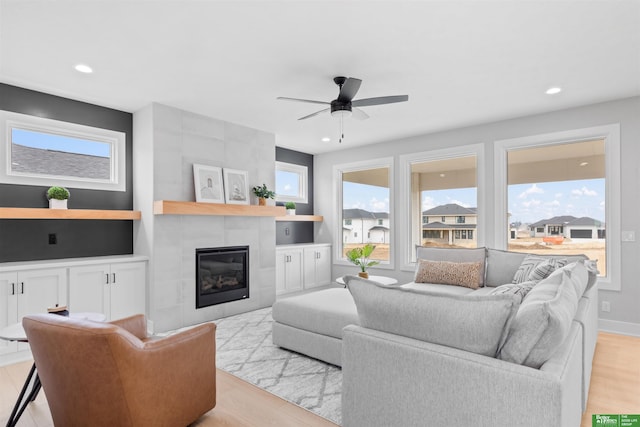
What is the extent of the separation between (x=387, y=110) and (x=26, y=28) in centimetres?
345

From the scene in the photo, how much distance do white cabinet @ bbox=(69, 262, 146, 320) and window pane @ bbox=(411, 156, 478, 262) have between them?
3996 millimetres

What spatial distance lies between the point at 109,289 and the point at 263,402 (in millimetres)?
2305

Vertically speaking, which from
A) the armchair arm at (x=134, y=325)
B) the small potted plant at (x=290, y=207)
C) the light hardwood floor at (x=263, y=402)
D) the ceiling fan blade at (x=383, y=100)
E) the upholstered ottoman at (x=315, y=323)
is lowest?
the light hardwood floor at (x=263, y=402)

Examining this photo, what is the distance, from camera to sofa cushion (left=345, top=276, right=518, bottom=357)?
1470 mm

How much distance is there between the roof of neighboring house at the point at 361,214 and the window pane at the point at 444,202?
23.7 inches

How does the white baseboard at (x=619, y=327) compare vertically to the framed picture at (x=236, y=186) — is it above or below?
below

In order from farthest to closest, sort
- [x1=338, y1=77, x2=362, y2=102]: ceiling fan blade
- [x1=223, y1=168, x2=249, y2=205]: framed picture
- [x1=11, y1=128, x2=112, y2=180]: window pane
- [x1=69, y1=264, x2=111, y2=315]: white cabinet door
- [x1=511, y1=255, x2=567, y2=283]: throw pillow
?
1. [x1=223, y1=168, x2=249, y2=205]: framed picture
2. [x1=11, y1=128, x2=112, y2=180]: window pane
3. [x1=69, y1=264, x2=111, y2=315]: white cabinet door
4. [x1=511, y1=255, x2=567, y2=283]: throw pillow
5. [x1=338, y1=77, x2=362, y2=102]: ceiling fan blade

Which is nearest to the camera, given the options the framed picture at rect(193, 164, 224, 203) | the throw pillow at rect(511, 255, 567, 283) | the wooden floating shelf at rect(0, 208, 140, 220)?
the throw pillow at rect(511, 255, 567, 283)

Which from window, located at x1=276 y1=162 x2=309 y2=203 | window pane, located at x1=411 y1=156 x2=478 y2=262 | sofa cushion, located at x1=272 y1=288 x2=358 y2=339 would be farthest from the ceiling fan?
window, located at x1=276 y1=162 x2=309 y2=203

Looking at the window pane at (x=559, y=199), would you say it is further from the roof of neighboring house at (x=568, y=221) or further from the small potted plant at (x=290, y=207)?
the small potted plant at (x=290, y=207)

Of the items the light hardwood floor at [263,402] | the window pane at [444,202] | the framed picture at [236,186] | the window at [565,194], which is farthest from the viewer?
the window pane at [444,202]

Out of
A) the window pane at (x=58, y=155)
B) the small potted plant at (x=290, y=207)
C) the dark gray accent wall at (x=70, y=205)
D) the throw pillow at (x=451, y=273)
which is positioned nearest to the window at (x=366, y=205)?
the small potted plant at (x=290, y=207)

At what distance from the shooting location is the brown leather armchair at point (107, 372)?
1683 millimetres

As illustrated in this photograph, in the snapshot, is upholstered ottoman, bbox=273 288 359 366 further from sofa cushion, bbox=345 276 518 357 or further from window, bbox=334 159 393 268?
window, bbox=334 159 393 268
